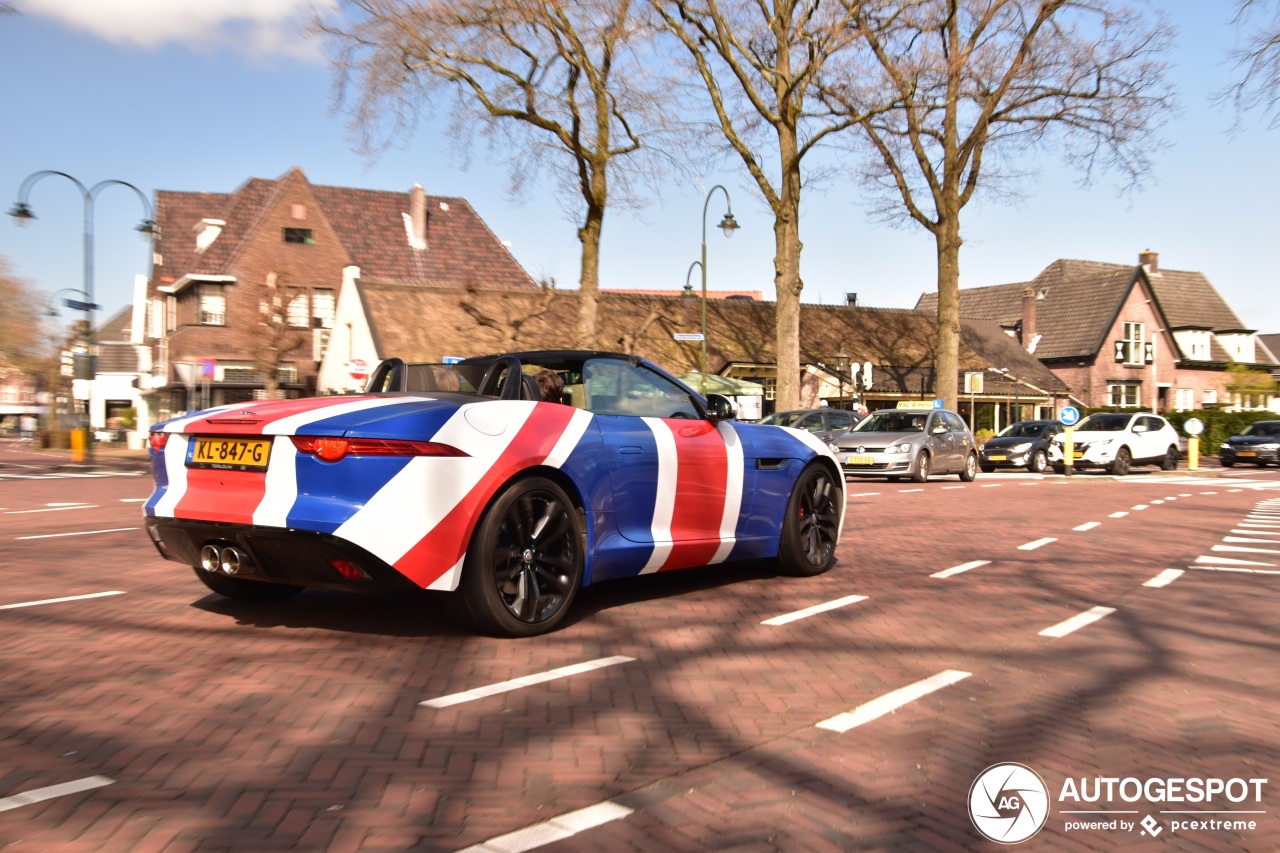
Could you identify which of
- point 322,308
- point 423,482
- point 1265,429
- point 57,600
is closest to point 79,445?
point 322,308

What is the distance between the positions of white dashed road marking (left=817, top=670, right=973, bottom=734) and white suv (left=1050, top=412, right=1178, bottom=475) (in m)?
25.0

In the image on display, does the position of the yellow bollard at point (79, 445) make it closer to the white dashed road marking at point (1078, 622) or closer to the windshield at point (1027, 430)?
the windshield at point (1027, 430)

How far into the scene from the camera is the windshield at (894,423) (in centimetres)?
2308

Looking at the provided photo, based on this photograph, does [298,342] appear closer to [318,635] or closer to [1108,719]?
[318,635]

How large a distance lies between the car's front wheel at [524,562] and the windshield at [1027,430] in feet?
91.3

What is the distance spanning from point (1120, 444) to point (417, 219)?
109ft

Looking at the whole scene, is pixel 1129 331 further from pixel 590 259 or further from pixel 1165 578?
pixel 1165 578

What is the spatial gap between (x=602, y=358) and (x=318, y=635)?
88.2 inches

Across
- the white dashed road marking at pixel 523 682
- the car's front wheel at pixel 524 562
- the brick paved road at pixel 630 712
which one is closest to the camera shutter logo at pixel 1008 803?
the brick paved road at pixel 630 712

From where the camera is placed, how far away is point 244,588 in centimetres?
639

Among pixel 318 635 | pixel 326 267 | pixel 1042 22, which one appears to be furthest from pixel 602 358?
pixel 326 267

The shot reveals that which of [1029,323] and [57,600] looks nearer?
[57,600]

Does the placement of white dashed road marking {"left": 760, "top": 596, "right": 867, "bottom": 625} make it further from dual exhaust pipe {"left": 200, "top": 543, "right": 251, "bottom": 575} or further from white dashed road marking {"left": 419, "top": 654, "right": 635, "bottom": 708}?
dual exhaust pipe {"left": 200, "top": 543, "right": 251, "bottom": 575}

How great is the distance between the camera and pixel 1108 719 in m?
4.49
